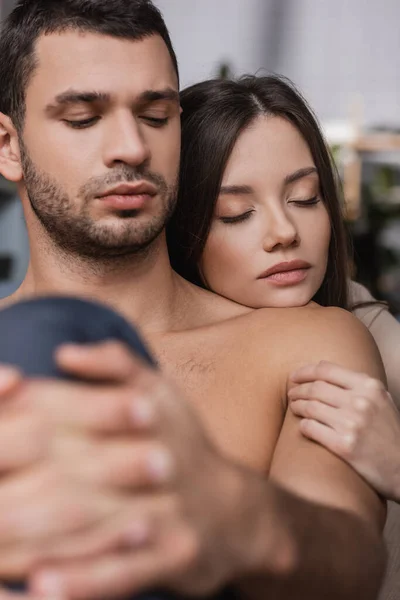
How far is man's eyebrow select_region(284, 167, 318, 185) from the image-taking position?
157cm

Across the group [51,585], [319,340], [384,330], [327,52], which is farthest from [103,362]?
[327,52]

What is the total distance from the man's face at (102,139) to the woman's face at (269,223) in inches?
6.4

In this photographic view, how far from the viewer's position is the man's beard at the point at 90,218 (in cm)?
140

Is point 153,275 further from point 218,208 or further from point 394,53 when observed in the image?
point 394,53

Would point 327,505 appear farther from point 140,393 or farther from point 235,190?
point 235,190

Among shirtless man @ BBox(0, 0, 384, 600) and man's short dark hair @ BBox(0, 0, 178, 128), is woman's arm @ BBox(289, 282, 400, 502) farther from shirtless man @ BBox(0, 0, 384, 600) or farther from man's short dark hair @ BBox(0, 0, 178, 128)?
man's short dark hair @ BBox(0, 0, 178, 128)

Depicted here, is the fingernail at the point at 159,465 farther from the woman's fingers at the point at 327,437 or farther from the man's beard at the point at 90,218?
the man's beard at the point at 90,218

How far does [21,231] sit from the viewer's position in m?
4.84

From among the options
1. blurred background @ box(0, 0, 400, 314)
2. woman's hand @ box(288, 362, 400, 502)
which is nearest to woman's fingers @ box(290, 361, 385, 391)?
woman's hand @ box(288, 362, 400, 502)

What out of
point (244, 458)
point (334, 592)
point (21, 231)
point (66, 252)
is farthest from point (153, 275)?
point (21, 231)

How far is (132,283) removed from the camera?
5.02 ft

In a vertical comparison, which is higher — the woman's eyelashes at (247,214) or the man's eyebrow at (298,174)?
the man's eyebrow at (298,174)

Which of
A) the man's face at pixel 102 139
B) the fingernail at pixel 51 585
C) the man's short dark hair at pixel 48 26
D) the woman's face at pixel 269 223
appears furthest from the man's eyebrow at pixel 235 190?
the fingernail at pixel 51 585

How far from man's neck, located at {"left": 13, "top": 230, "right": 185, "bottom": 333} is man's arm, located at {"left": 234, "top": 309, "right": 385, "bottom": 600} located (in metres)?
0.29
